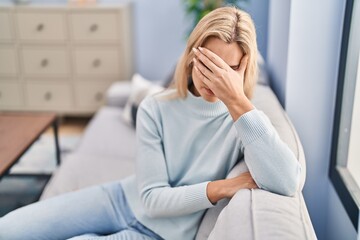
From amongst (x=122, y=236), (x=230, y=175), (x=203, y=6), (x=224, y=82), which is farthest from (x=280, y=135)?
(x=203, y=6)

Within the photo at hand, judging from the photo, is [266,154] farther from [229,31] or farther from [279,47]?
[279,47]

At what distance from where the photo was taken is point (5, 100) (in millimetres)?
3432

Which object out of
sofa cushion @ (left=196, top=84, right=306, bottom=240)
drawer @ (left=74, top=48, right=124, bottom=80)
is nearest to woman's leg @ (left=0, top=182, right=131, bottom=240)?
sofa cushion @ (left=196, top=84, right=306, bottom=240)

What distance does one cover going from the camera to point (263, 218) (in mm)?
903

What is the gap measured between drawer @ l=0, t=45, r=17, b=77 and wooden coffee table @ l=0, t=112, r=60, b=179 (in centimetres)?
105

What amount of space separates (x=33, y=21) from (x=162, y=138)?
7.72 ft

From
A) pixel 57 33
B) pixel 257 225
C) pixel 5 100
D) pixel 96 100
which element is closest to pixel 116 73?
pixel 96 100

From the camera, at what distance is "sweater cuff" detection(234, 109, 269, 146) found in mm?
1015

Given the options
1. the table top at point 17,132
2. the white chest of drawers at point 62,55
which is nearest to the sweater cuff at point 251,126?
the table top at point 17,132

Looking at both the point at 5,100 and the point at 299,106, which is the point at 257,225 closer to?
the point at 299,106

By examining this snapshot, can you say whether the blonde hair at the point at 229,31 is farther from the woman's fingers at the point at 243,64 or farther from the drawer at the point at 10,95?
the drawer at the point at 10,95

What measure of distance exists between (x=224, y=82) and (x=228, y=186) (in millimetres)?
249

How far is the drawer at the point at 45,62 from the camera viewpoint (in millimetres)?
3309

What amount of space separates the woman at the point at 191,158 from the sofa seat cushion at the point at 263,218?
46 millimetres
